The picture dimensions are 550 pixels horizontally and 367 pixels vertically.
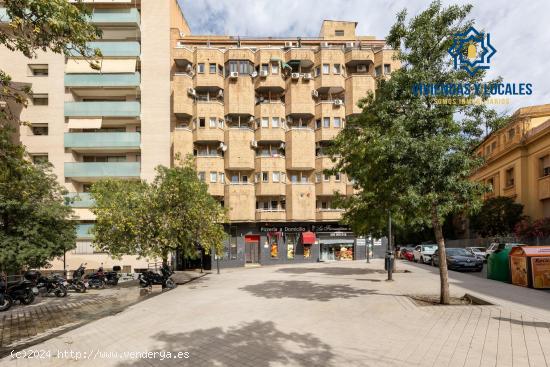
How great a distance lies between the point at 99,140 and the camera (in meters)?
28.3

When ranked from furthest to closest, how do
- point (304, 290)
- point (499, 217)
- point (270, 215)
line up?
point (499, 217)
point (270, 215)
point (304, 290)

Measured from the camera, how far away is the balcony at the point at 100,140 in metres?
28.3

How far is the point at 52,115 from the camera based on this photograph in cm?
2888

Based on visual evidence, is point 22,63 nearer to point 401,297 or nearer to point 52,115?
point 52,115

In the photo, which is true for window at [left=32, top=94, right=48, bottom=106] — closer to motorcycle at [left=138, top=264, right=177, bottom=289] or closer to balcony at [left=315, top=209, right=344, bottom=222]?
motorcycle at [left=138, top=264, right=177, bottom=289]

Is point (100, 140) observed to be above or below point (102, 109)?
below

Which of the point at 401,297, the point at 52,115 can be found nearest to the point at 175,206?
the point at 401,297

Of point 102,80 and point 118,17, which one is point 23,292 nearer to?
point 102,80

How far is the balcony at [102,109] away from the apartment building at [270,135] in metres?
4.08

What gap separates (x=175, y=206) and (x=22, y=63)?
23.1 metres

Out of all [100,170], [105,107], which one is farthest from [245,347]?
[105,107]

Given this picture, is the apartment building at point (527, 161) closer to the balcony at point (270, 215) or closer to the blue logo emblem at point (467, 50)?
the balcony at point (270, 215)

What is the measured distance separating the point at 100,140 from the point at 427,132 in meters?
26.0

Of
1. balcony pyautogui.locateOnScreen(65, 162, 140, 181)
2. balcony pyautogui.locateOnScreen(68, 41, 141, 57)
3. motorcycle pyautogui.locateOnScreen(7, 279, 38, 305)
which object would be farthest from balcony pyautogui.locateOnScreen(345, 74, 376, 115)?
motorcycle pyautogui.locateOnScreen(7, 279, 38, 305)
